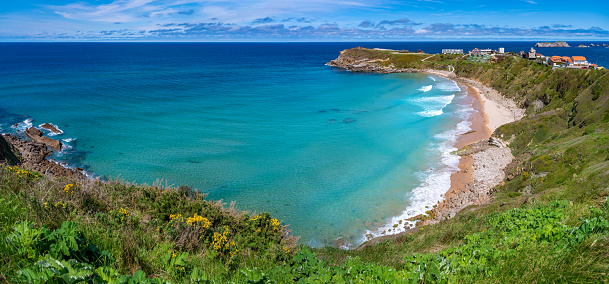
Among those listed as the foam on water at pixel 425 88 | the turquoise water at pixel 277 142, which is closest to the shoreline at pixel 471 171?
the turquoise water at pixel 277 142

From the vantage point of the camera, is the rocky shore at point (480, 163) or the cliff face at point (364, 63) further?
the cliff face at point (364, 63)

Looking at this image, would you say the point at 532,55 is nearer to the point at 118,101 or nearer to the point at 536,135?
the point at 536,135

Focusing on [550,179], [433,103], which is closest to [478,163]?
[550,179]

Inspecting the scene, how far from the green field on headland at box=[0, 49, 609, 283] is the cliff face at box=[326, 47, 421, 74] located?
89.6 meters

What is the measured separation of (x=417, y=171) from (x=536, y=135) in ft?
32.3

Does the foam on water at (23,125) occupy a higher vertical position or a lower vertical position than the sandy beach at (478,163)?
higher

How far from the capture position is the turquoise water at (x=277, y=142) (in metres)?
21.0

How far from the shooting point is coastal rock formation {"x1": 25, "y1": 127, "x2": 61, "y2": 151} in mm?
29844

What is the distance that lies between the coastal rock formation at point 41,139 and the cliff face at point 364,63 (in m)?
87.9

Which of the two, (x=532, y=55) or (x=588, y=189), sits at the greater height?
(x=532, y=55)

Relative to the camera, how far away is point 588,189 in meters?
9.69

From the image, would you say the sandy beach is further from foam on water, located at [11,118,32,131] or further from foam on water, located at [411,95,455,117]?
foam on water, located at [11,118,32,131]

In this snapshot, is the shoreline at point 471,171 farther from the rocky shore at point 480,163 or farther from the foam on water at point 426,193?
the foam on water at point 426,193

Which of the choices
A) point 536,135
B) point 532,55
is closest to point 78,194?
point 536,135
